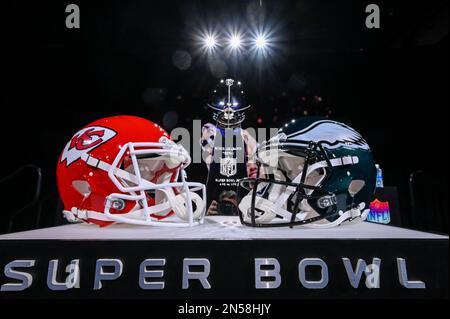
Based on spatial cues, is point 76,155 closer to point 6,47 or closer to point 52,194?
point 6,47

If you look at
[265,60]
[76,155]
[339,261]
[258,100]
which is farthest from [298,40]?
[339,261]

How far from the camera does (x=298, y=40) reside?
261cm

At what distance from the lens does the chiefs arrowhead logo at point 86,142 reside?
4.40ft

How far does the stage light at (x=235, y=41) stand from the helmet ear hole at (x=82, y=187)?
5.69 ft

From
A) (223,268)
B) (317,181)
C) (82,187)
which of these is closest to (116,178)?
(82,187)

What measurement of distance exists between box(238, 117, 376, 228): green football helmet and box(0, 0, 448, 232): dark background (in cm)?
110

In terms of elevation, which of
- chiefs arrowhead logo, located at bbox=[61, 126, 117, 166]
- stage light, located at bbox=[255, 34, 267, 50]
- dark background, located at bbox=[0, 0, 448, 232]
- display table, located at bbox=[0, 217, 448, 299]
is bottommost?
display table, located at bbox=[0, 217, 448, 299]

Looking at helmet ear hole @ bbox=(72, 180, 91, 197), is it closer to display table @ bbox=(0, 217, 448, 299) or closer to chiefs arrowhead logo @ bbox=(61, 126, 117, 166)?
chiefs arrowhead logo @ bbox=(61, 126, 117, 166)

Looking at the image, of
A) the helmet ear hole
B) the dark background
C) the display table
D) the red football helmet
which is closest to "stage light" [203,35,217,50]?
the dark background

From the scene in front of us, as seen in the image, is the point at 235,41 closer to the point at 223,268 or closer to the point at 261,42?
the point at 261,42

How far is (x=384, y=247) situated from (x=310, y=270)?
0.67ft

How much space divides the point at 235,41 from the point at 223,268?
2160mm

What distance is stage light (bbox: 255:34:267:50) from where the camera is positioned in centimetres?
264

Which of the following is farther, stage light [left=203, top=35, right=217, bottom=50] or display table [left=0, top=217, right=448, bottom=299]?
stage light [left=203, top=35, right=217, bottom=50]
